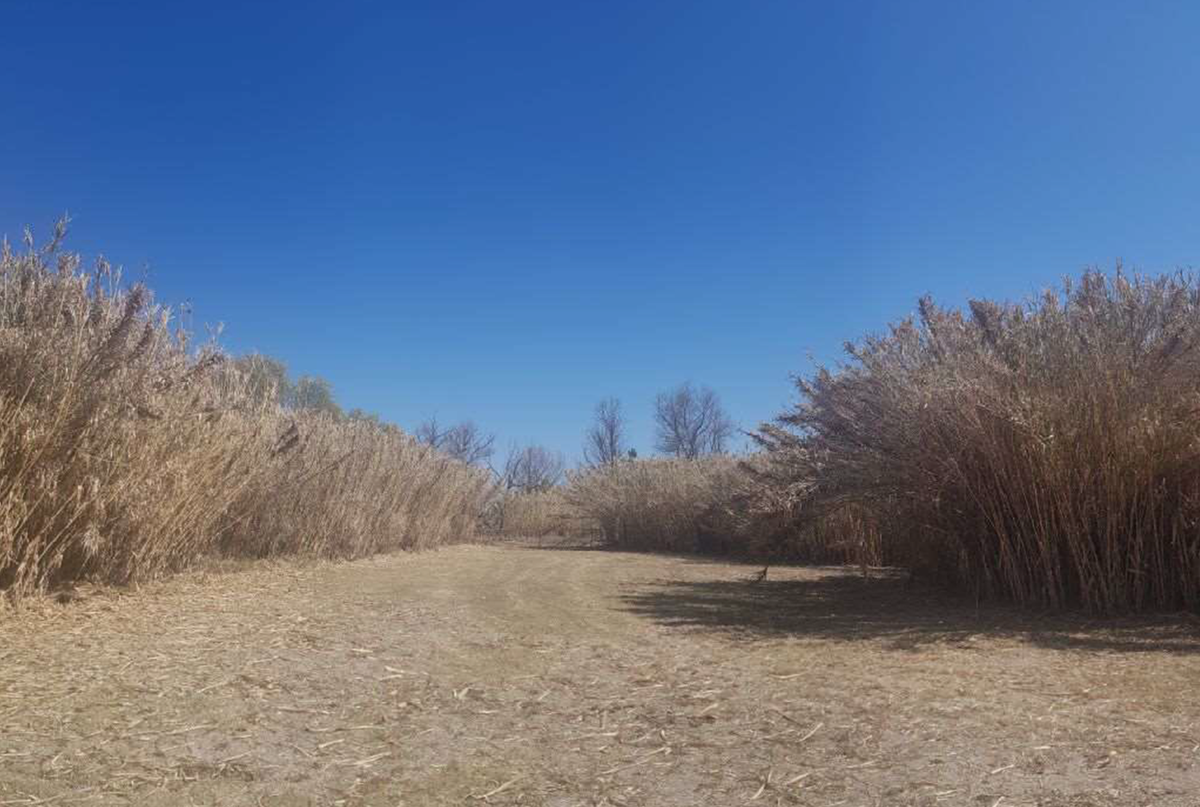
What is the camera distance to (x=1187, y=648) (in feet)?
17.3

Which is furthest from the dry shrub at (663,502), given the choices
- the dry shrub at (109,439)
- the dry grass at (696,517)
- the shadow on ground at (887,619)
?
the dry shrub at (109,439)

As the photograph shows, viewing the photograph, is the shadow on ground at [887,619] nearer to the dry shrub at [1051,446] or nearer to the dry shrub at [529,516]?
the dry shrub at [1051,446]

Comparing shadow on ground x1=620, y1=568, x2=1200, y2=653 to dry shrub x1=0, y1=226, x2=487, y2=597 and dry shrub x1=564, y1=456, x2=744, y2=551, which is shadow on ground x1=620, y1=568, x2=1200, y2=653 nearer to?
dry shrub x1=0, y1=226, x2=487, y2=597

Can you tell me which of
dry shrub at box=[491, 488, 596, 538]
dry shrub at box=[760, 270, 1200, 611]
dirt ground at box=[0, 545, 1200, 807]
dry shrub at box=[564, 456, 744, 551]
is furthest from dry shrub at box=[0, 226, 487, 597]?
dry shrub at box=[491, 488, 596, 538]

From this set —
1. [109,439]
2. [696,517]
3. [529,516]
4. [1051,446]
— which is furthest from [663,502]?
[109,439]

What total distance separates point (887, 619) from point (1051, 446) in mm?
2033

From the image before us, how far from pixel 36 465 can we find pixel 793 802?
5270 millimetres

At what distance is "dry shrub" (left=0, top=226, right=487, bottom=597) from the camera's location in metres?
5.29

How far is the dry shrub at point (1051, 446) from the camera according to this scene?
6.41 m

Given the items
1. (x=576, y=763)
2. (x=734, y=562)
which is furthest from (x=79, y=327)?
(x=734, y=562)

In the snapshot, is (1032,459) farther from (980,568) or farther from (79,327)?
(79,327)

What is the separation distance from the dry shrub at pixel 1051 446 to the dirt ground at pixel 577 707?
2.23 feet

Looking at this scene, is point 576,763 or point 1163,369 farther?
point 1163,369

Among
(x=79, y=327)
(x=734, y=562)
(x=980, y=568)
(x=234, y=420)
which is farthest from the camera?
(x=734, y=562)
